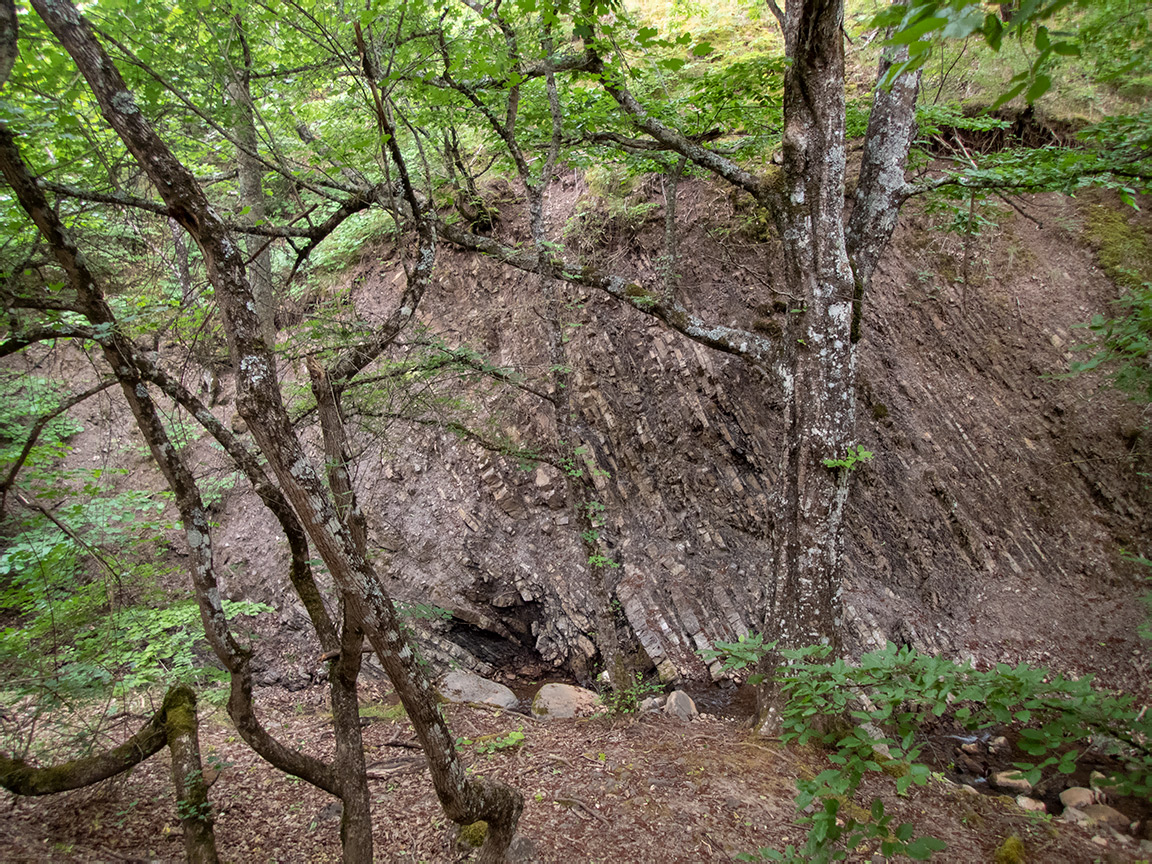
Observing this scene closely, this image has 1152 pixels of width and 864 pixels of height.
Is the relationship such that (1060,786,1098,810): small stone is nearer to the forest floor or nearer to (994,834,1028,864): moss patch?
the forest floor

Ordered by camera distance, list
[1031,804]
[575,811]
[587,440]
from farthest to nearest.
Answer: [587,440]
[1031,804]
[575,811]

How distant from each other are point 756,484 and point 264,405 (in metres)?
6.36

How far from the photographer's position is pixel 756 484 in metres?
7.82

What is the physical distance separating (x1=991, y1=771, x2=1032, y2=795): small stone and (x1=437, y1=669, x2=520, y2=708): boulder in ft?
15.8

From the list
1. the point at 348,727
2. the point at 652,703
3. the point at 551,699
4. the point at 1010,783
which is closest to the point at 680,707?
the point at 652,703

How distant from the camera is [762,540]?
7652mm

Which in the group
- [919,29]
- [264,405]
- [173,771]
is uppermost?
[919,29]

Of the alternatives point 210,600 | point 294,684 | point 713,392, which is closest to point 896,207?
point 713,392

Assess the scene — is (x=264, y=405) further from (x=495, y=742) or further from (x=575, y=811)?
(x=495, y=742)

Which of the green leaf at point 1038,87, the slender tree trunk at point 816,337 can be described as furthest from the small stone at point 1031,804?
the green leaf at point 1038,87

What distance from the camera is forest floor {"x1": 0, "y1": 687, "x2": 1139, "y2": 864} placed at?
3.87 m

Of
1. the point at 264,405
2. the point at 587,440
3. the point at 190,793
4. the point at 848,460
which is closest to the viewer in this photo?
the point at 264,405

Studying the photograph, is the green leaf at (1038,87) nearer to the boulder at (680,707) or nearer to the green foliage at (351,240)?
the boulder at (680,707)

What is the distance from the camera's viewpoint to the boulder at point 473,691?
6.90 meters
